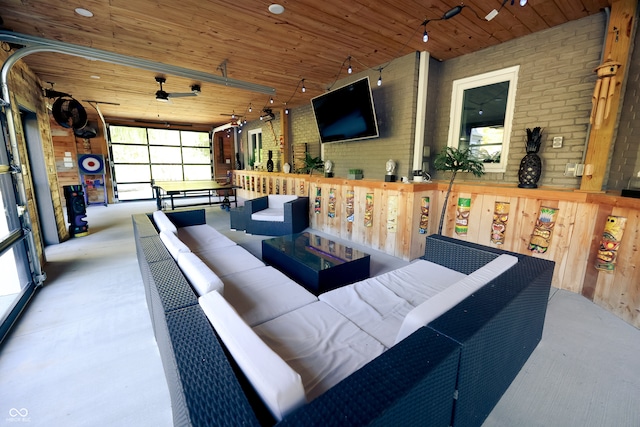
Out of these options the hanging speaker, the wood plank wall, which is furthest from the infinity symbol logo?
the hanging speaker

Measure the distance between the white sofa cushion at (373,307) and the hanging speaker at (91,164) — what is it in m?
9.33

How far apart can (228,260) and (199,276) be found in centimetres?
105

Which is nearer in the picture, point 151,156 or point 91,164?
point 91,164

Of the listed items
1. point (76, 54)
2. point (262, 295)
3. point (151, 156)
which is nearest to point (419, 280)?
point (262, 295)

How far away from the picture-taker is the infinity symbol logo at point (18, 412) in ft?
4.54

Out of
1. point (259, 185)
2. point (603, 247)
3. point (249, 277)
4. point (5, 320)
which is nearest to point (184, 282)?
point (249, 277)

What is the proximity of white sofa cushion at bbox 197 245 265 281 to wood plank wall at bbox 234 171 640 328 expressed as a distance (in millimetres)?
2133

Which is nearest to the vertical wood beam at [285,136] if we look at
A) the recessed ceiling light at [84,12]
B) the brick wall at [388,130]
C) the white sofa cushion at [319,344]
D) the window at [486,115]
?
the brick wall at [388,130]

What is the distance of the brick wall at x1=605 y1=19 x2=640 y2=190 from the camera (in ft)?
8.35

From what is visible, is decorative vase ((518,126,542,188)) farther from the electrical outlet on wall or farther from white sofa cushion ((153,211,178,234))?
white sofa cushion ((153,211,178,234))

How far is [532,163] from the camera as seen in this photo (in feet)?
9.67

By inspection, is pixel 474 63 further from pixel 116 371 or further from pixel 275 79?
pixel 116 371

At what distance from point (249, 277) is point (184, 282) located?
73 centimetres

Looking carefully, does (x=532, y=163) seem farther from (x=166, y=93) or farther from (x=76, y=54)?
(x=166, y=93)
